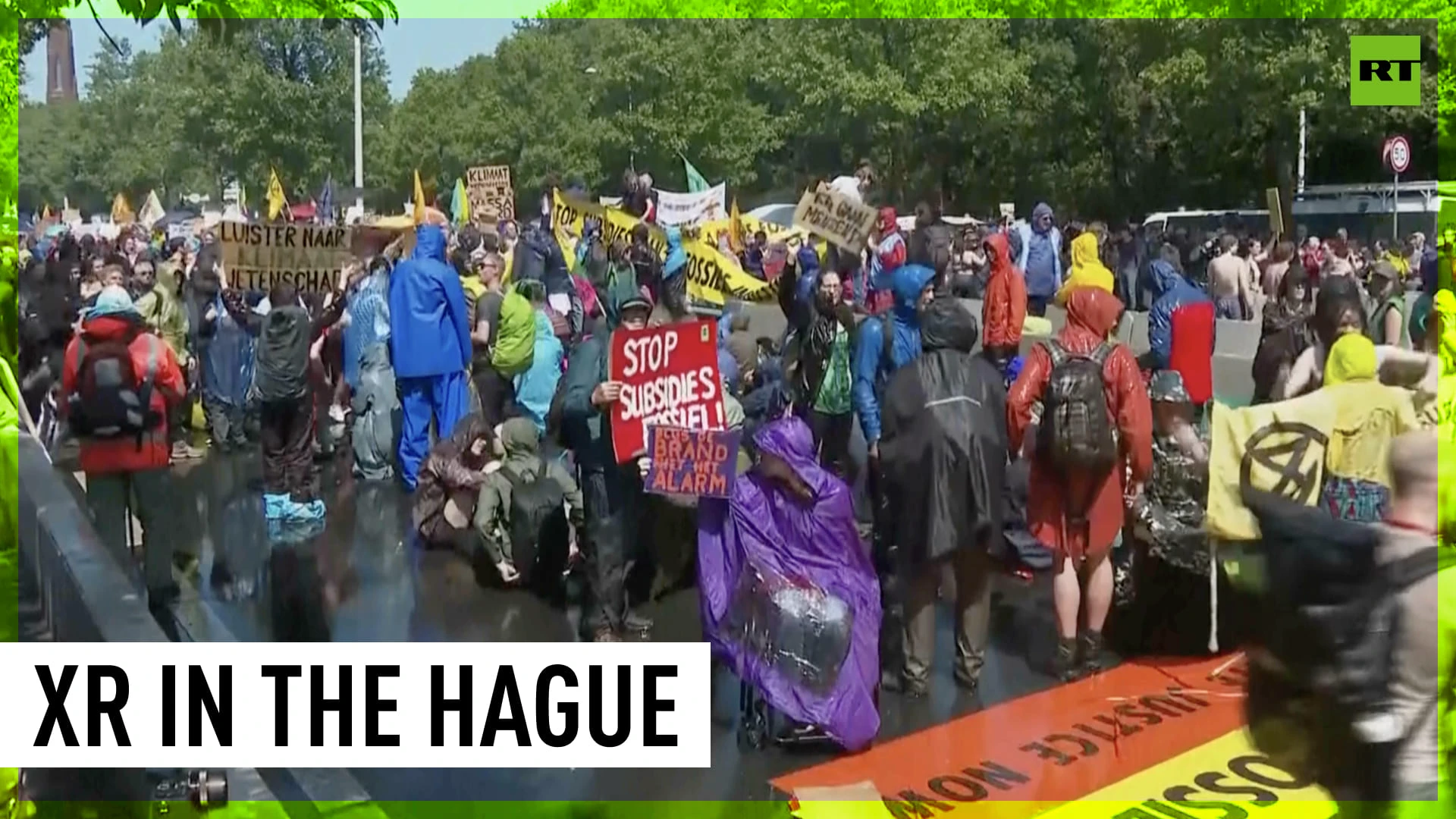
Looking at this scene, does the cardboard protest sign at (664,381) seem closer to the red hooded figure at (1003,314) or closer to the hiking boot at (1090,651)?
the red hooded figure at (1003,314)

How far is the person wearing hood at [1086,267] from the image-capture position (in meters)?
4.77

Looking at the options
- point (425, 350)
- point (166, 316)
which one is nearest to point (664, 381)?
point (425, 350)

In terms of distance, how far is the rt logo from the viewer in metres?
4.58

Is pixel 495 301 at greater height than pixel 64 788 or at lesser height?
greater

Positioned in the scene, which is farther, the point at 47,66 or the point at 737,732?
the point at 737,732

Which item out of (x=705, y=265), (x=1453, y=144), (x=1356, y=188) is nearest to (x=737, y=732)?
(x=705, y=265)

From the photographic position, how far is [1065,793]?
4.79 meters

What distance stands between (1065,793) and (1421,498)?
140 cm

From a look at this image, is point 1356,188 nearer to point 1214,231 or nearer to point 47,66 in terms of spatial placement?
point 1214,231

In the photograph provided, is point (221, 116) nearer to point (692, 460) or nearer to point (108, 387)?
point (108, 387)

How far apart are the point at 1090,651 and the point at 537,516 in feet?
6.11

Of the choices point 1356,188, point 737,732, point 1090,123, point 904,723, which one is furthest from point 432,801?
point 1356,188

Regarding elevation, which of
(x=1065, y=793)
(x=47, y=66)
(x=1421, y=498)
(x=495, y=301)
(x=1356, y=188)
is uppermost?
(x=47, y=66)

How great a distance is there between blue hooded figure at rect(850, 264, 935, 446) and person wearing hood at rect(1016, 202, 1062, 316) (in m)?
0.33
